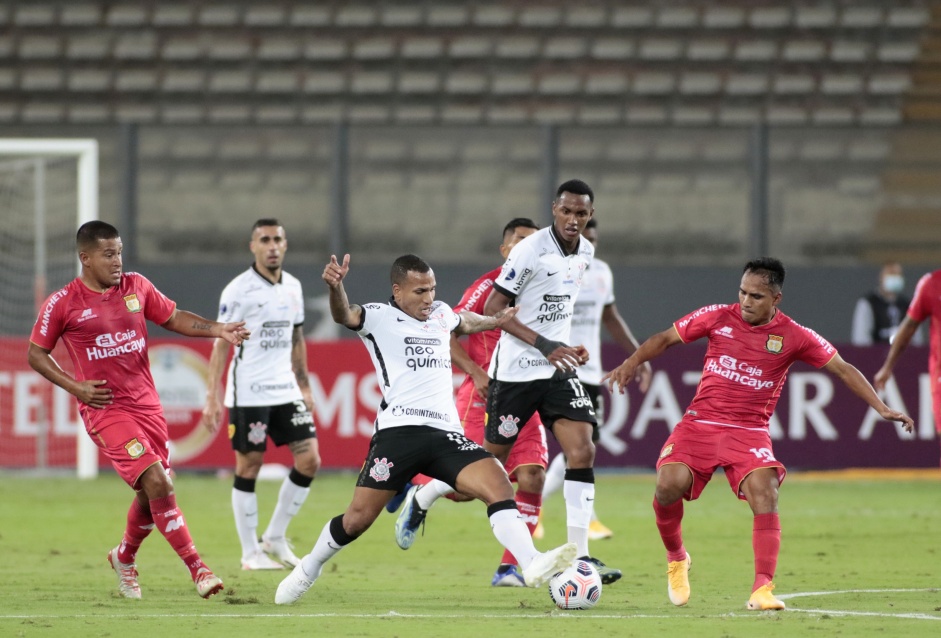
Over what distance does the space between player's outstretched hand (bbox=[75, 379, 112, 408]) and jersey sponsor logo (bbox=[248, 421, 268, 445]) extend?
189 cm

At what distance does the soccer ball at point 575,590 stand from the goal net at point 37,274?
9.29 m

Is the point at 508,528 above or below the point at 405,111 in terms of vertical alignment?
below

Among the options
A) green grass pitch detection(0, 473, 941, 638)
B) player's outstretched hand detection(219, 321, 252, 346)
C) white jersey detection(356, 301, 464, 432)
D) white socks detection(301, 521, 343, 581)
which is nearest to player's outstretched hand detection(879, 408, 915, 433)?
green grass pitch detection(0, 473, 941, 638)

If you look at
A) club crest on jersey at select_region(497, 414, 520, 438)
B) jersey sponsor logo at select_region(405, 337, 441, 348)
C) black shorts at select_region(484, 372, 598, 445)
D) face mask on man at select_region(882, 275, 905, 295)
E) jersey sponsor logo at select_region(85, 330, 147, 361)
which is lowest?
club crest on jersey at select_region(497, 414, 520, 438)

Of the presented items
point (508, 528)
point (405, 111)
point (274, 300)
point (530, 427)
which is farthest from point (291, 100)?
point (508, 528)

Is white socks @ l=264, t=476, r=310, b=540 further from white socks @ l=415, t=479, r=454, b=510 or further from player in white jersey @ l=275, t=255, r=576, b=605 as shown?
player in white jersey @ l=275, t=255, r=576, b=605

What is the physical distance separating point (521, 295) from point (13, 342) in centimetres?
905

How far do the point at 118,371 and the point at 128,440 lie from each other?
41 centimetres

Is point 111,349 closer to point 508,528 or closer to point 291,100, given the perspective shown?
point 508,528

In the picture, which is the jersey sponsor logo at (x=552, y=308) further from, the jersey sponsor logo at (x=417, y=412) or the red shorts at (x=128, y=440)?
the red shorts at (x=128, y=440)

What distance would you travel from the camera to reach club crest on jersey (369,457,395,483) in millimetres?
7285

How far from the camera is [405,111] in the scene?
20.1 meters

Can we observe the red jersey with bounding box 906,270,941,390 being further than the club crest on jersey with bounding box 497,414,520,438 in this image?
Yes

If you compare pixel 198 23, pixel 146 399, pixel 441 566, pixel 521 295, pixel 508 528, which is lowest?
pixel 441 566
